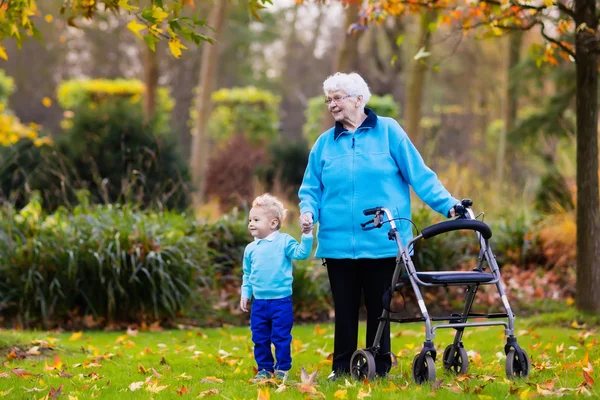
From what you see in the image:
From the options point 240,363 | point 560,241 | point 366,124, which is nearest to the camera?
point 366,124

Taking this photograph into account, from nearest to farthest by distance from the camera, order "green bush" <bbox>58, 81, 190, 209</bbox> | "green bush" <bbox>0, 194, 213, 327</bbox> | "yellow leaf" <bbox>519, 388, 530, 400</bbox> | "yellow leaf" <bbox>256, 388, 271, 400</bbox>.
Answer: "yellow leaf" <bbox>519, 388, 530, 400</bbox> → "yellow leaf" <bbox>256, 388, 271, 400</bbox> → "green bush" <bbox>0, 194, 213, 327</bbox> → "green bush" <bbox>58, 81, 190, 209</bbox>

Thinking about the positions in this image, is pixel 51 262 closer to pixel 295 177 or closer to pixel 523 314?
pixel 523 314

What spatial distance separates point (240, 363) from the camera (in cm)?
543

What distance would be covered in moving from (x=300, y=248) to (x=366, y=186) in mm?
499

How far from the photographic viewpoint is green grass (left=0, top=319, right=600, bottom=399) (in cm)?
400

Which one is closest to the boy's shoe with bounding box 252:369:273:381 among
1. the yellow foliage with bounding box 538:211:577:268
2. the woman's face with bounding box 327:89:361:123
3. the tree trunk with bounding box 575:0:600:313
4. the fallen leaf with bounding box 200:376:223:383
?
the fallen leaf with bounding box 200:376:223:383

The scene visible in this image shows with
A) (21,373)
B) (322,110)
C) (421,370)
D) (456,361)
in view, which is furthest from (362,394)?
(322,110)

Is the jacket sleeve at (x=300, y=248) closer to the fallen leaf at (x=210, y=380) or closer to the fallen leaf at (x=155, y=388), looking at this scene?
the fallen leaf at (x=210, y=380)

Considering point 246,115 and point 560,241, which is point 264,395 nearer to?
point 560,241

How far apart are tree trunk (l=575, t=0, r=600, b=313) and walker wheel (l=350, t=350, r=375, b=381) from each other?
11.1 feet

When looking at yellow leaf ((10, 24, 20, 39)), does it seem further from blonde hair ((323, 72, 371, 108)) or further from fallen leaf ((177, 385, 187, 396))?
fallen leaf ((177, 385, 187, 396))

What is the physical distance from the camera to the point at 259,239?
4684 millimetres

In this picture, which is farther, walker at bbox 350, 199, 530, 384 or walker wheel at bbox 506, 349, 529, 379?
walker wheel at bbox 506, 349, 529, 379

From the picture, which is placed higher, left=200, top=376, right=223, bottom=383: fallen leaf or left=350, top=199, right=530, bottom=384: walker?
left=350, top=199, right=530, bottom=384: walker
